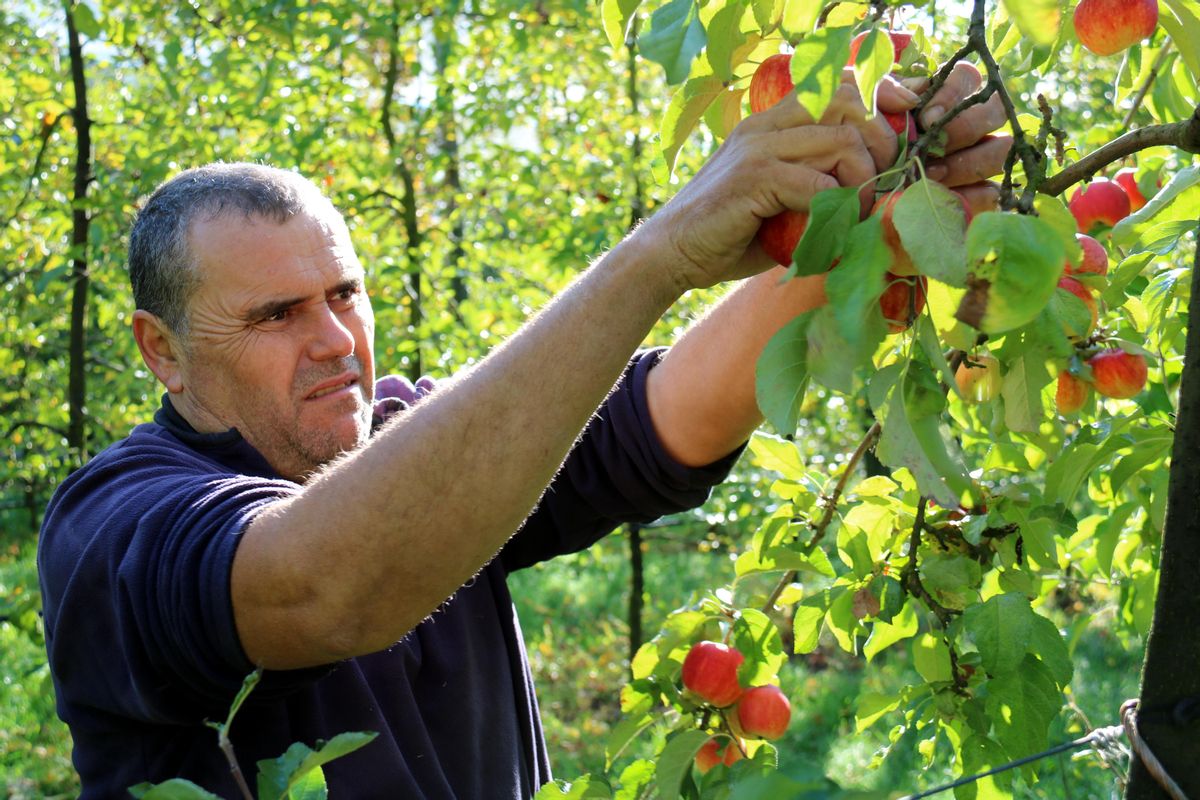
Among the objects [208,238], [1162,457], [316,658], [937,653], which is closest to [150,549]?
[316,658]

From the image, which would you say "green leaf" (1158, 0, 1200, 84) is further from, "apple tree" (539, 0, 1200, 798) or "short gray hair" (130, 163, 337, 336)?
"short gray hair" (130, 163, 337, 336)

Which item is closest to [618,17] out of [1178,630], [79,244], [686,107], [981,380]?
[686,107]

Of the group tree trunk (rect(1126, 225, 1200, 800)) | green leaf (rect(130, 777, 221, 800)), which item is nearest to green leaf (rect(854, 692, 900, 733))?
tree trunk (rect(1126, 225, 1200, 800))

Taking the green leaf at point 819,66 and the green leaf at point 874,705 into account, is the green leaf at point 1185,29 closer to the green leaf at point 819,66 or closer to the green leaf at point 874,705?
the green leaf at point 819,66

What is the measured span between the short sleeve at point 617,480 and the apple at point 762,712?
444 millimetres

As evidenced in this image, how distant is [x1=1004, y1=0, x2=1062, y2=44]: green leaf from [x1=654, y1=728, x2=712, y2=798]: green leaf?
872 mm

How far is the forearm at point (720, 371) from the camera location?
179 cm

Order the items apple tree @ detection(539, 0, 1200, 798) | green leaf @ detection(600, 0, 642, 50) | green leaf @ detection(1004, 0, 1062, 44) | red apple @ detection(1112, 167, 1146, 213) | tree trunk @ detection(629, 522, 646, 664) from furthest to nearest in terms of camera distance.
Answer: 1. tree trunk @ detection(629, 522, 646, 664)
2. red apple @ detection(1112, 167, 1146, 213)
3. green leaf @ detection(600, 0, 642, 50)
4. green leaf @ detection(1004, 0, 1062, 44)
5. apple tree @ detection(539, 0, 1200, 798)

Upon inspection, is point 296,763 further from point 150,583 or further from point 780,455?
point 780,455

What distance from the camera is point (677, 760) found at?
1.51 m

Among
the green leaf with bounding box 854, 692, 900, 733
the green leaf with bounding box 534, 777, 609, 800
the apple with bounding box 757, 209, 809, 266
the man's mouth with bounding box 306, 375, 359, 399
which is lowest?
the green leaf with bounding box 854, 692, 900, 733

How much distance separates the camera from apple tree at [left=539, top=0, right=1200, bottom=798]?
107 cm

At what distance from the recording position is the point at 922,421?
3.82 feet

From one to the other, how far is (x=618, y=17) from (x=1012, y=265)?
569 mm
